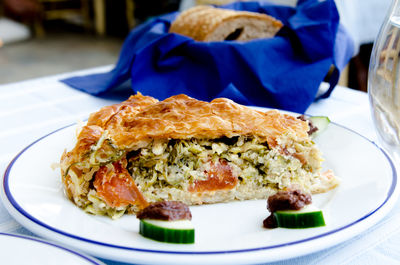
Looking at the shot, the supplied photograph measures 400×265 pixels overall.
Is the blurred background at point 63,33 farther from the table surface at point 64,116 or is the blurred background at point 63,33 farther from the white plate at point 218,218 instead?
the white plate at point 218,218

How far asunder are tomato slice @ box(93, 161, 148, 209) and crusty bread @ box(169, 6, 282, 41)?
1.50m

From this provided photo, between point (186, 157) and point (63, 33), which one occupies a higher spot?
point (186, 157)

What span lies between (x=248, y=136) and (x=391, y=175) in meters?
0.50

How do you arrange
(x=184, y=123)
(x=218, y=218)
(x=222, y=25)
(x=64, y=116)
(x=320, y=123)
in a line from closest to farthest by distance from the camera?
(x=218, y=218) < (x=184, y=123) < (x=320, y=123) < (x=64, y=116) < (x=222, y=25)

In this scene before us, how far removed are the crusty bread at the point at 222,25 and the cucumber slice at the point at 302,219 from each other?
1.78 meters

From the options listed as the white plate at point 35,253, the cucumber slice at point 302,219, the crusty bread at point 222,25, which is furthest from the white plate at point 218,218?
the crusty bread at point 222,25

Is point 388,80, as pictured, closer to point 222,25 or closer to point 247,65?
point 247,65

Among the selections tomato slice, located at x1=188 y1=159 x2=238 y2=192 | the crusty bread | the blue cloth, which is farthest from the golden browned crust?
the crusty bread

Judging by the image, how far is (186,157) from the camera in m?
1.63

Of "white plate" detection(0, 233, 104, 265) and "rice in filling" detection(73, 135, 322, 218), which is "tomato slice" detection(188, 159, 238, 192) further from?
"white plate" detection(0, 233, 104, 265)

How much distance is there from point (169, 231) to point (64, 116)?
56.8 inches

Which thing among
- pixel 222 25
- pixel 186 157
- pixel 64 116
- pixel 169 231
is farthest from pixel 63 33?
pixel 169 231

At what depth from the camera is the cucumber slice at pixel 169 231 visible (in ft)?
3.82

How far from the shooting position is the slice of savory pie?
1.49 metres
